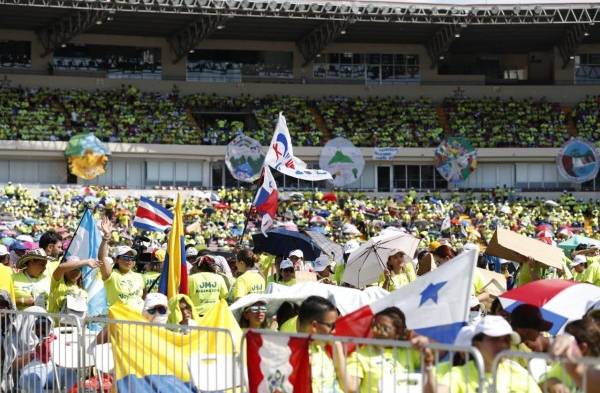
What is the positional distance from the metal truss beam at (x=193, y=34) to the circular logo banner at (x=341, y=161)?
7417 millimetres

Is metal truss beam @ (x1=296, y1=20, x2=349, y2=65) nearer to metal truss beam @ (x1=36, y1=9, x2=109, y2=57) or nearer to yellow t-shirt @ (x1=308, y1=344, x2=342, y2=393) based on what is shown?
metal truss beam @ (x1=36, y1=9, x2=109, y2=57)

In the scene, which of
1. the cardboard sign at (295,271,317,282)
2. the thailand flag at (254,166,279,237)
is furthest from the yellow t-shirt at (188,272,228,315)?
the thailand flag at (254,166,279,237)

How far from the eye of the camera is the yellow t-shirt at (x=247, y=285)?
11.4 metres

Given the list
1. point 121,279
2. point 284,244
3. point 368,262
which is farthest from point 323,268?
point 121,279

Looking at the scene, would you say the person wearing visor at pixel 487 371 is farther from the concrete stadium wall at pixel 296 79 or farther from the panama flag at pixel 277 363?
the concrete stadium wall at pixel 296 79

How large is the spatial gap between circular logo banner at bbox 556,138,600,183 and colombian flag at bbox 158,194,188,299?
34457mm

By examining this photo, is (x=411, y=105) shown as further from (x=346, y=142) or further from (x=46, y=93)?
(x=46, y=93)

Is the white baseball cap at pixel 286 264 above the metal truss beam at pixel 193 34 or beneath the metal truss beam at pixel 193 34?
beneath

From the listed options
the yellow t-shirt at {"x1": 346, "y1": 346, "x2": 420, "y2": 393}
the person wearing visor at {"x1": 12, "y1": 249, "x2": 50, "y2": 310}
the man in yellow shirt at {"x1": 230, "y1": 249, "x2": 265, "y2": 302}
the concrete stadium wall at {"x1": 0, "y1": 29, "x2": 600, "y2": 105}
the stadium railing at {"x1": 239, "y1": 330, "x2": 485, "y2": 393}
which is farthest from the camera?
the concrete stadium wall at {"x1": 0, "y1": 29, "x2": 600, "y2": 105}

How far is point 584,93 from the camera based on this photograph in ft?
169

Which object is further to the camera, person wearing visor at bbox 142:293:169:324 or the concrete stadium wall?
the concrete stadium wall

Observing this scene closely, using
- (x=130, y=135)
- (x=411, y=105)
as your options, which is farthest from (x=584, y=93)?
(x=130, y=135)

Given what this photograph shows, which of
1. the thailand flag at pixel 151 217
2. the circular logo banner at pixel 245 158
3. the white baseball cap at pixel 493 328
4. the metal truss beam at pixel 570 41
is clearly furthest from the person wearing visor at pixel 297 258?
the metal truss beam at pixel 570 41

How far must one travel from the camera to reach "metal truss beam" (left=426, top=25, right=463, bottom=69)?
49.6 m
